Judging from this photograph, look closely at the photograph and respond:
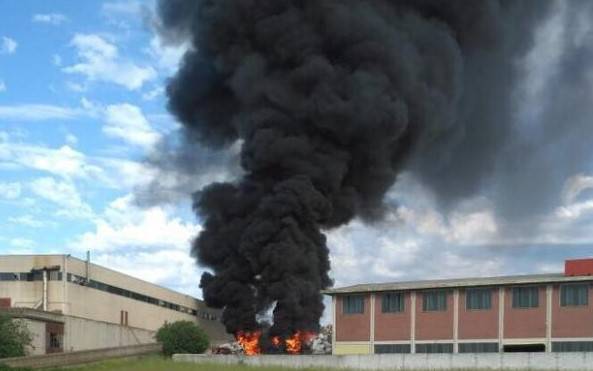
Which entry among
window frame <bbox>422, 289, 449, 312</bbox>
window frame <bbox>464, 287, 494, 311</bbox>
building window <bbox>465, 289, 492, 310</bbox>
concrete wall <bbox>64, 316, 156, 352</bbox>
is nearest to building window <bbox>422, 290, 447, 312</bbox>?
window frame <bbox>422, 289, 449, 312</bbox>

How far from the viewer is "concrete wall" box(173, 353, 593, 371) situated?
44.1 meters

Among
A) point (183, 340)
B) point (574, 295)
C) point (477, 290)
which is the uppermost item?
point (477, 290)

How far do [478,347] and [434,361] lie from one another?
19.1ft

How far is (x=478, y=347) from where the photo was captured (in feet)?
172

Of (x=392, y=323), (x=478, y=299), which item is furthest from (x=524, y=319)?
(x=392, y=323)

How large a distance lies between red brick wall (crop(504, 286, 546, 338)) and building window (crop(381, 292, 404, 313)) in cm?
657

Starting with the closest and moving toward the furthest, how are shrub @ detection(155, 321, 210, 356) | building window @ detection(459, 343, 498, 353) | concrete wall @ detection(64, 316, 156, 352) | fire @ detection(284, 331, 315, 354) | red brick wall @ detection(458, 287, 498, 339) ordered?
building window @ detection(459, 343, 498, 353) → red brick wall @ detection(458, 287, 498, 339) → fire @ detection(284, 331, 315, 354) → shrub @ detection(155, 321, 210, 356) → concrete wall @ detection(64, 316, 156, 352)

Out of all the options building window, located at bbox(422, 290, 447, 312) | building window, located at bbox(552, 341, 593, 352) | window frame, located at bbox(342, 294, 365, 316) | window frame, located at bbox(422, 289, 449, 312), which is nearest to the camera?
building window, located at bbox(552, 341, 593, 352)

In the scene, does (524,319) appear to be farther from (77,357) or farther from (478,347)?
(77,357)

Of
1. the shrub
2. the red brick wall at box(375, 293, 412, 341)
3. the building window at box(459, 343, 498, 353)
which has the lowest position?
the shrub

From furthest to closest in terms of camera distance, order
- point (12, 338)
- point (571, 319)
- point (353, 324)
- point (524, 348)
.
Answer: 1. point (12, 338)
2. point (353, 324)
3. point (524, 348)
4. point (571, 319)

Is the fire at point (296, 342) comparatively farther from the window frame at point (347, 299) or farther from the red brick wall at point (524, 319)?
the red brick wall at point (524, 319)

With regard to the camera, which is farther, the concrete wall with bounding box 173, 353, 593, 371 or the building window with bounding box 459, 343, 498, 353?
the building window with bounding box 459, 343, 498, 353

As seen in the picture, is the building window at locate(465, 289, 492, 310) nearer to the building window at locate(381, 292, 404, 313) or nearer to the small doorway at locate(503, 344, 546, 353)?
the small doorway at locate(503, 344, 546, 353)
